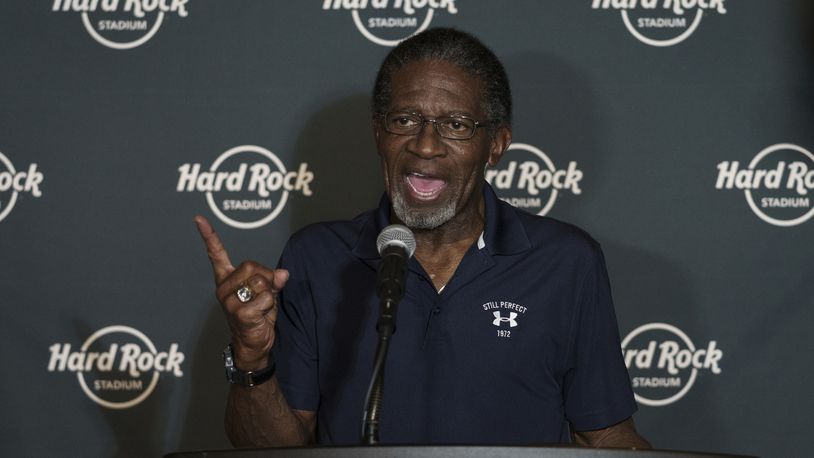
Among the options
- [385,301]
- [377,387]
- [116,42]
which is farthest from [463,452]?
[116,42]

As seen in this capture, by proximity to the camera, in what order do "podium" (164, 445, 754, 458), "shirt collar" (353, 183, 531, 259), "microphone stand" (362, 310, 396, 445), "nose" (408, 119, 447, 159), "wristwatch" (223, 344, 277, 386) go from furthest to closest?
"shirt collar" (353, 183, 531, 259), "nose" (408, 119, 447, 159), "wristwatch" (223, 344, 277, 386), "microphone stand" (362, 310, 396, 445), "podium" (164, 445, 754, 458)

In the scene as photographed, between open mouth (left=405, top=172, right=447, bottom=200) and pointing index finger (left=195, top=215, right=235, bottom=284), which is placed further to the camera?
open mouth (left=405, top=172, right=447, bottom=200)

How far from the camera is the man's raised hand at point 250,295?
1.65m

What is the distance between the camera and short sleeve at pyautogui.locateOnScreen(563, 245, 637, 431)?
216cm

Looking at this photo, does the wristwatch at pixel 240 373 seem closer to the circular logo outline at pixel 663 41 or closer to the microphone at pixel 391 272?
the microphone at pixel 391 272

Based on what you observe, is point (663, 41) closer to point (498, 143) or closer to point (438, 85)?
point (498, 143)

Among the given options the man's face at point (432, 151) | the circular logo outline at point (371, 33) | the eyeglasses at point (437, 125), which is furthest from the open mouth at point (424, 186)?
the circular logo outline at point (371, 33)

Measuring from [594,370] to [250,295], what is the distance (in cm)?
90

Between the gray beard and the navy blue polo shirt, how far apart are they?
94 millimetres

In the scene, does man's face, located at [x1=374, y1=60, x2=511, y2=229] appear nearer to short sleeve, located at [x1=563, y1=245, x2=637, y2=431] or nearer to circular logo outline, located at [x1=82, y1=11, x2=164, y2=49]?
short sleeve, located at [x1=563, y1=245, x2=637, y2=431]

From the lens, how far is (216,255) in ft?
5.65

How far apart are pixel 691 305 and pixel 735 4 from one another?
1019 millimetres

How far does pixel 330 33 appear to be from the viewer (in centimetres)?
319

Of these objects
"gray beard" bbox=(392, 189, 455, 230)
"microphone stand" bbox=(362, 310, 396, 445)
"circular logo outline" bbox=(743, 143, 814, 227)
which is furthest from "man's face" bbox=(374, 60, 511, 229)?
"circular logo outline" bbox=(743, 143, 814, 227)
